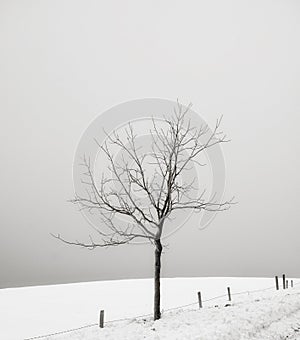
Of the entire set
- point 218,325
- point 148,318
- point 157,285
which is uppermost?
point 157,285

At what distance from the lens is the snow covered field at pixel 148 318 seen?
1305cm

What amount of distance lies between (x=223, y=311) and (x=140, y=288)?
959 inches

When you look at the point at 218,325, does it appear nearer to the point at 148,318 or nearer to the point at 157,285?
the point at 157,285

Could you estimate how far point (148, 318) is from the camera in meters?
17.2

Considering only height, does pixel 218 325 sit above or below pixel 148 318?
above

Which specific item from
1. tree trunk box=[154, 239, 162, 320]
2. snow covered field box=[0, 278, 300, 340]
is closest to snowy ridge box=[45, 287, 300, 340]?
snow covered field box=[0, 278, 300, 340]

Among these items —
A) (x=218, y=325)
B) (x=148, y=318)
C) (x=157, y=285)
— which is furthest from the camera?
(x=148, y=318)

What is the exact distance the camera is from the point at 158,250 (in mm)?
17000

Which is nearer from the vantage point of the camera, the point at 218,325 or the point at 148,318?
the point at 218,325

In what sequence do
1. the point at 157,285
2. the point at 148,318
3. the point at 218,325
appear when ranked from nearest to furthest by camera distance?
the point at 218,325
the point at 157,285
the point at 148,318

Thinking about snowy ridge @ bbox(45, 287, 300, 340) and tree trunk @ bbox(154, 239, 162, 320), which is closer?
snowy ridge @ bbox(45, 287, 300, 340)

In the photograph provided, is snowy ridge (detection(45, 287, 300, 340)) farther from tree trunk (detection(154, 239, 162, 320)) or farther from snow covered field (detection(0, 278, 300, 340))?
tree trunk (detection(154, 239, 162, 320))

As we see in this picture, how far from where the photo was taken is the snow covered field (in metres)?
13.0

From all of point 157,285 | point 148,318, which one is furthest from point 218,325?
point 148,318
